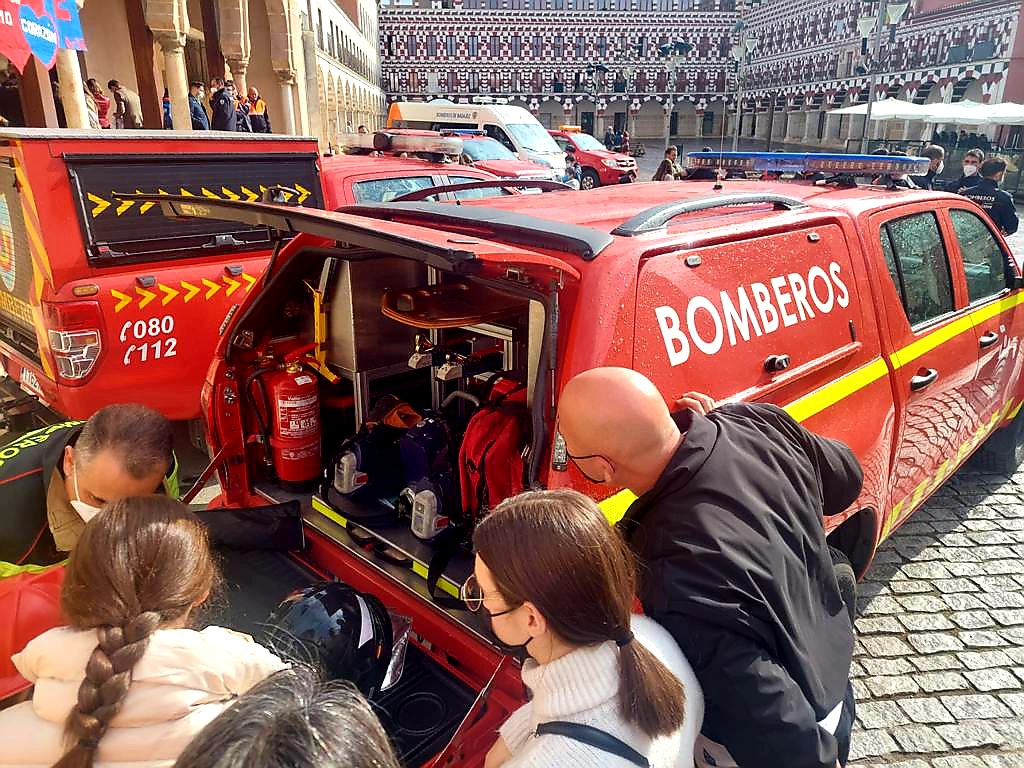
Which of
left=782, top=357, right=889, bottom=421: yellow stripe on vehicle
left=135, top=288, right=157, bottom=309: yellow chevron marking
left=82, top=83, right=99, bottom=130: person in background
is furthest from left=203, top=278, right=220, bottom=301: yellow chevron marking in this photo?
left=82, top=83, right=99, bottom=130: person in background

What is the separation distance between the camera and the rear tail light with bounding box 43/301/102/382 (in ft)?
13.4

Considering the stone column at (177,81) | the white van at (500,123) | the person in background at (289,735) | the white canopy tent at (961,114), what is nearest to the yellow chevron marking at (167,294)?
the person in background at (289,735)

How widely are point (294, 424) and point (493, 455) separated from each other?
3.84 feet

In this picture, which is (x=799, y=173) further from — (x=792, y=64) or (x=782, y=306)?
(x=792, y=64)

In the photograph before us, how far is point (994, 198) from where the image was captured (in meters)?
8.98

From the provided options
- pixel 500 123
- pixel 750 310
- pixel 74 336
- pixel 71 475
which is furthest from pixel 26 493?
pixel 500 123

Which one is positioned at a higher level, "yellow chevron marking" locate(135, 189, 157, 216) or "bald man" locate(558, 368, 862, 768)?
"yellow chevron marking" locate(135, 189, 157, 216)

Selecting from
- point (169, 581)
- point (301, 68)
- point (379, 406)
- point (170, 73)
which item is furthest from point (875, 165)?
point (301, 68)

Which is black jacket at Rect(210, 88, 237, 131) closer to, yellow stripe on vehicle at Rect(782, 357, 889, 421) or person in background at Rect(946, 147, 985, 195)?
person in background at Rect(946, 147, 985, 195)

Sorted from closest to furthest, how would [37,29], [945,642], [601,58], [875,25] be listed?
[945,642] < [37,29] < [875,25] < [601,58]

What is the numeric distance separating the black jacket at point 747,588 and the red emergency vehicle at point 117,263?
3.18 m

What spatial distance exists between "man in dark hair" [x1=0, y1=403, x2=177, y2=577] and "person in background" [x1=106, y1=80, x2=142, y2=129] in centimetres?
1478

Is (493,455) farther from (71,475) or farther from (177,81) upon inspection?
(177,81)

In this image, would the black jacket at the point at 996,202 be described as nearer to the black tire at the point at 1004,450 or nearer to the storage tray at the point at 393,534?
the black tire at the point at 1004,450
